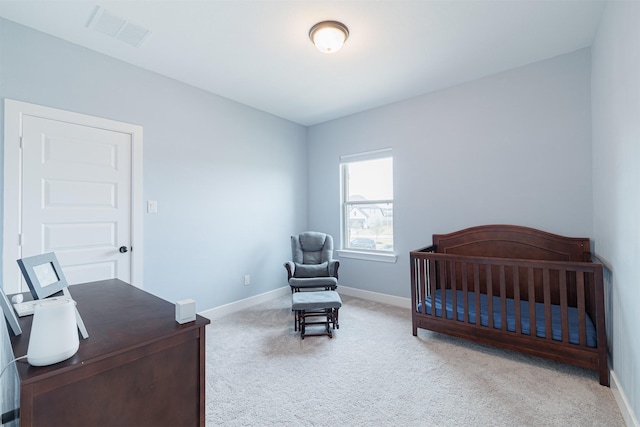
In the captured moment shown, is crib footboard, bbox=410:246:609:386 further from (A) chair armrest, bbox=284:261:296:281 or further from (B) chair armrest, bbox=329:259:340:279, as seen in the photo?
(A) chair armrest, bbox=284:261:296:281

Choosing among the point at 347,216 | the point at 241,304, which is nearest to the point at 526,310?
the point at 347,216

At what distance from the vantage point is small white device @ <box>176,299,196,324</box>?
43.1 inches

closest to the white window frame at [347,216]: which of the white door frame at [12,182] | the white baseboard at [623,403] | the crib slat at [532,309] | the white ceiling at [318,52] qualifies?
the white ceiling at [318,52]

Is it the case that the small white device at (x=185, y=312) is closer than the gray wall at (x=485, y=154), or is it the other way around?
the small white device at (x=185, y=312)

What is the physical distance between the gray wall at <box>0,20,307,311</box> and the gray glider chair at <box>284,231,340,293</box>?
48 cm

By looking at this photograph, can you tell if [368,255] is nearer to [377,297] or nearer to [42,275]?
[377,297]

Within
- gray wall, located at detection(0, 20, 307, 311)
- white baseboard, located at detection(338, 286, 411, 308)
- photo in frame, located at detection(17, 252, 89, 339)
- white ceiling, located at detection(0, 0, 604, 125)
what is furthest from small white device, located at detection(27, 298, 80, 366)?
white baseboard, located at detection(338, 286, 411, 308)

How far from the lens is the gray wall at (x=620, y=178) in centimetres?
147

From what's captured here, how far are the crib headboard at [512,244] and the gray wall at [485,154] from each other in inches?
3.8

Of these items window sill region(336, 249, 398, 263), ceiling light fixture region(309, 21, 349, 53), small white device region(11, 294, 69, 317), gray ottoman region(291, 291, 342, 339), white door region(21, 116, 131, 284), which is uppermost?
ceiling light fixture region(309, 21, 349, 53)

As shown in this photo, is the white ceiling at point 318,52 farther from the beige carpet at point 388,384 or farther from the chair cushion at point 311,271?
the beige carpet at point 388,384

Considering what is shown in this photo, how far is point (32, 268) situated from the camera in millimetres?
1177

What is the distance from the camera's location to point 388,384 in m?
1.96

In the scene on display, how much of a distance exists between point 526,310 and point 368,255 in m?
1.82
